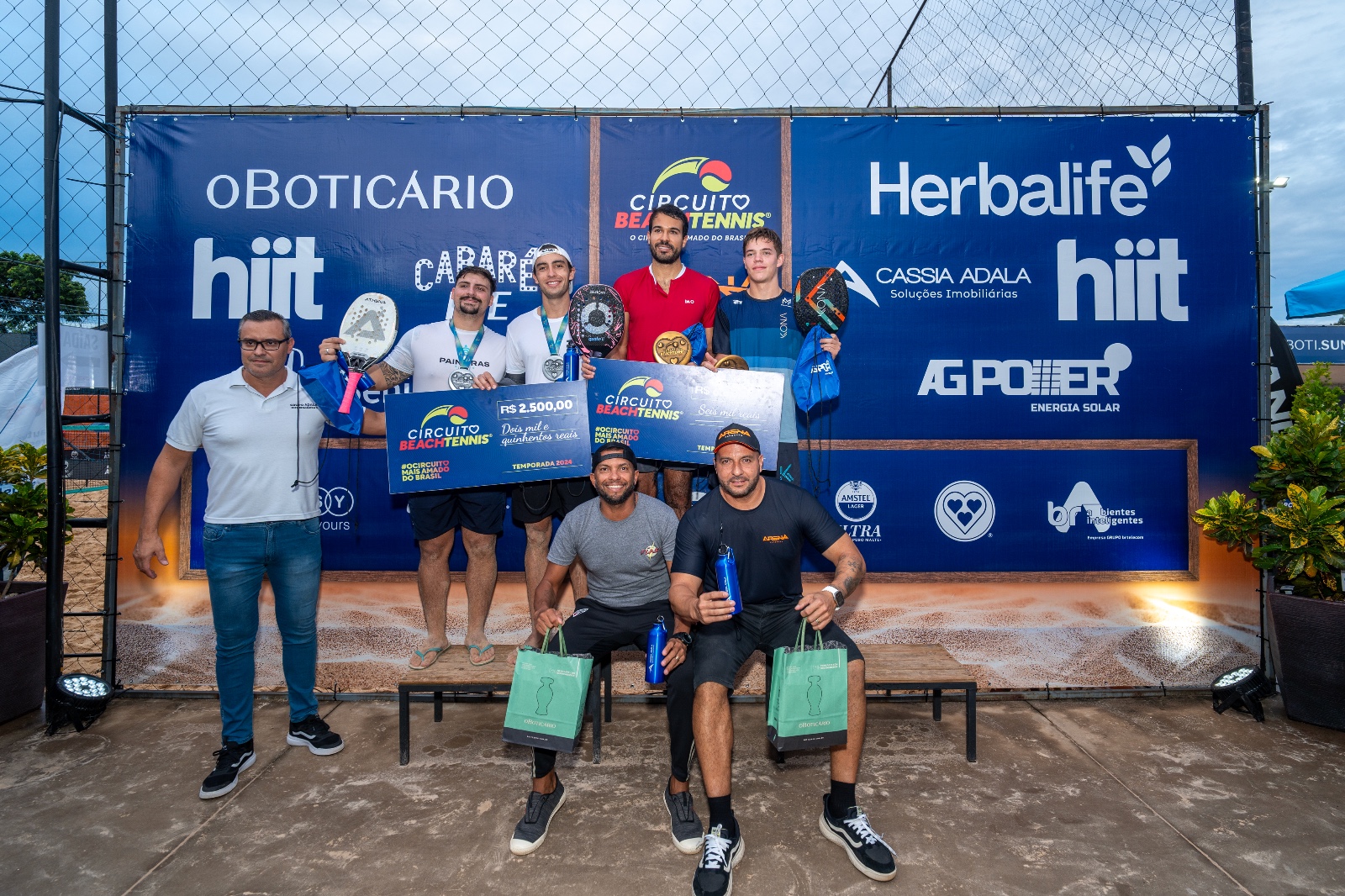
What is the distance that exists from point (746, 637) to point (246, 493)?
2.46 metres

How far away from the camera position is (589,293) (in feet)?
12.9

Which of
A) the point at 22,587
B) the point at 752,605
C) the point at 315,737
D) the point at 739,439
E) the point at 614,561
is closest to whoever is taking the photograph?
the point at 739,439

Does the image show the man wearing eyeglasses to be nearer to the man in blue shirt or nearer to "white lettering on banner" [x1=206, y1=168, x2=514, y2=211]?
"white lettering on banner" [x1=206, y1=168, x2=514, y2=211]

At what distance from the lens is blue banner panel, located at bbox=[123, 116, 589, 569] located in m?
4.53

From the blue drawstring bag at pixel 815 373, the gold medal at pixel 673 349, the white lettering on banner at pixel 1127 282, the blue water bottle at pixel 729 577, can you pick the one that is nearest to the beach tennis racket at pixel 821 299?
the blue drawstring bag at pixel 815 373

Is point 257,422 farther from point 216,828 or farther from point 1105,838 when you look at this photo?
point 1105,838

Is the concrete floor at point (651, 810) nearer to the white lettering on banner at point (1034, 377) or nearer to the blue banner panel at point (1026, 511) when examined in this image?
the blue banner panel at point (1026, 511)

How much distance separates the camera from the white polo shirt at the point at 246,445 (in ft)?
11.7

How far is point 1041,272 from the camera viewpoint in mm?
4594

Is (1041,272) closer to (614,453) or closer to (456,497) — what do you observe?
(614,453)

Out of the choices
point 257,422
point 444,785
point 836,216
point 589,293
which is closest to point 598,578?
point 444,785

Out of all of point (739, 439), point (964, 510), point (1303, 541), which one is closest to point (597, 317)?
point (739, 439)

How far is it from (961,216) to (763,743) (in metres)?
3.34

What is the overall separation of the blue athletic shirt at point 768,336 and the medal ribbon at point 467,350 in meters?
1.41
